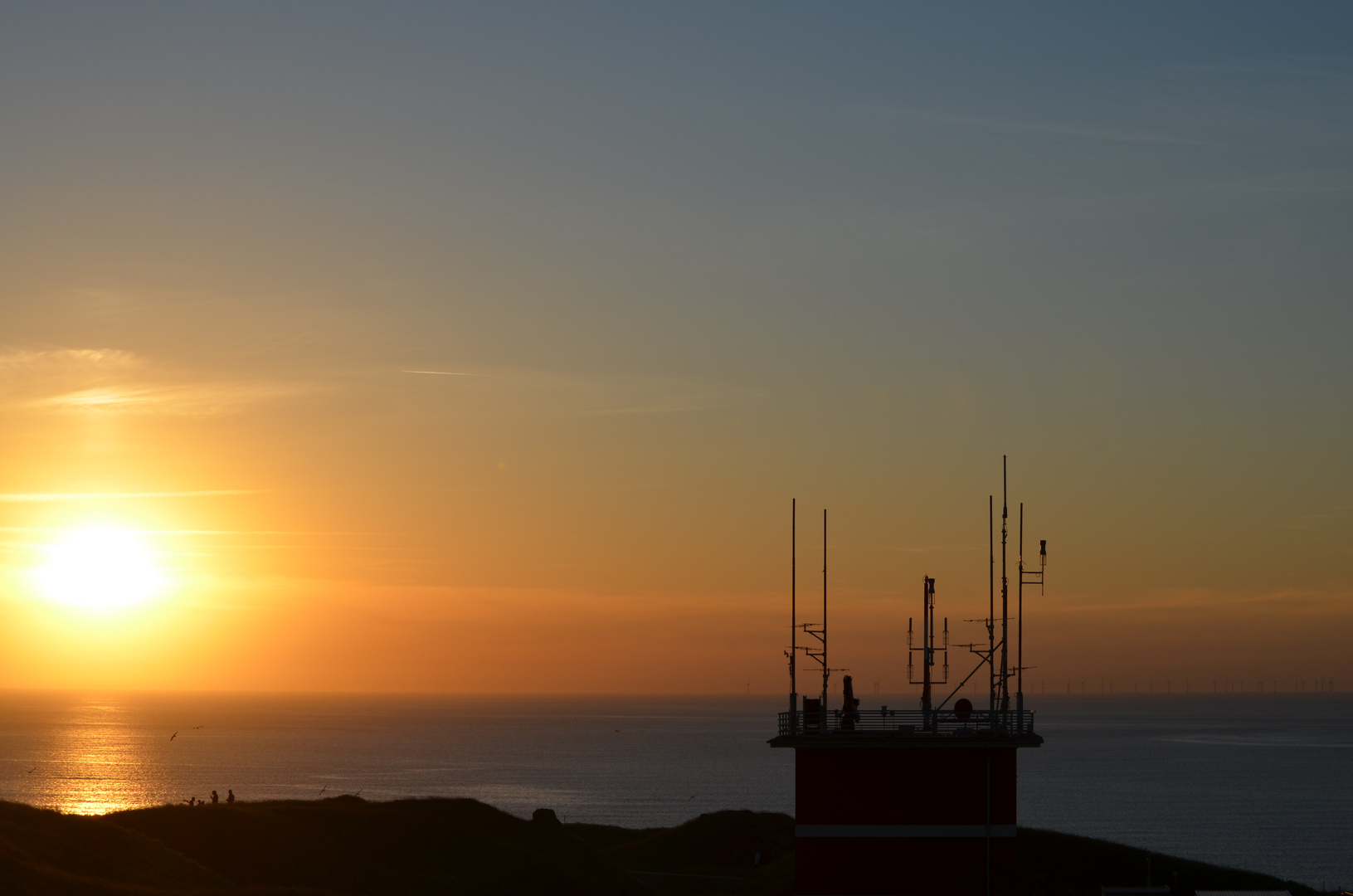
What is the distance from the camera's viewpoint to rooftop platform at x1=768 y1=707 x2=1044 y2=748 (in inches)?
1785

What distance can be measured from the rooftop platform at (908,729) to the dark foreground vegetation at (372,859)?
77.6ft

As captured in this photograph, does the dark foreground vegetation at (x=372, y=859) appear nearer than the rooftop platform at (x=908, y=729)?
No

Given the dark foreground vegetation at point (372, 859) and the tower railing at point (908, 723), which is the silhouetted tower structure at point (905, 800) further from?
the dark foreground vegetation at point (372, 859)

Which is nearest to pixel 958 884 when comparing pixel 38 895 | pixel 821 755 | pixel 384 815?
pixel 821 755

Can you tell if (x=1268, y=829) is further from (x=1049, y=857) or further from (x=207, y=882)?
(x=207, y=882)

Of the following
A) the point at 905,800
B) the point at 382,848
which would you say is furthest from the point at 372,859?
the point at 905,800

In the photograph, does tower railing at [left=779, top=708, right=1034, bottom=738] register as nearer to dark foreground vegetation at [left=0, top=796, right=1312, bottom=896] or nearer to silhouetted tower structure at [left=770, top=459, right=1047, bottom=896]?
silhouetted tower structure at [left=770, top=459, right=1047, bottom=896]

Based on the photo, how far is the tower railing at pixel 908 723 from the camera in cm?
4572

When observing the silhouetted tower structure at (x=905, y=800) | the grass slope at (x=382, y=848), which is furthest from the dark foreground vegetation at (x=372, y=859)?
the silhouetted tower structure at (x=905, y=800)

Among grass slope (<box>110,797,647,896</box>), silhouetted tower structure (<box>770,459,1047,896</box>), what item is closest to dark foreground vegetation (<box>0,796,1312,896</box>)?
grass slope (<box>110,797,647,896</box>)

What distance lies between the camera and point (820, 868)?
4500 cm

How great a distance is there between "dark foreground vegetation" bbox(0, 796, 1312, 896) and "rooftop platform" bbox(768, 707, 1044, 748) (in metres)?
23.7

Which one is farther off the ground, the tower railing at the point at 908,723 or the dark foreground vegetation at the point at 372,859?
the tower railing at the point at 908,723

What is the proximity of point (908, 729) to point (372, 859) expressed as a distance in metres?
37.0
